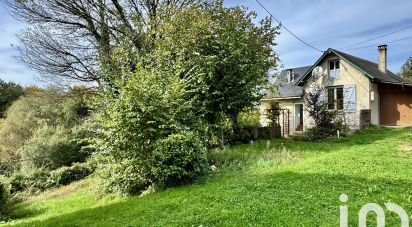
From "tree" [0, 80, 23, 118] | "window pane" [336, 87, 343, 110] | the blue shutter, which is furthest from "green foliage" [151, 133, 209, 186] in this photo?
"tree" [0, 80, 23, 118]

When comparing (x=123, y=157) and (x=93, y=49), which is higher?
(x=93, y=49)

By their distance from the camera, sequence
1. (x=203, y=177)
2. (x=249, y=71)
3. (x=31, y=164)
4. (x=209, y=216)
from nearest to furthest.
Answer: (x=209, y=216) < (x=203, y=177) < (x=249, y=71) < (x=31, y=164)

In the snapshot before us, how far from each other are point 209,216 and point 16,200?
8.94 meters

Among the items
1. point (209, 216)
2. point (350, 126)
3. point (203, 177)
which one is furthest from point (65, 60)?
point (350, 126)

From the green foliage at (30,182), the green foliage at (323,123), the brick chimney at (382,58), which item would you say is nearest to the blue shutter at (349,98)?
the brick chimney at (382,58)

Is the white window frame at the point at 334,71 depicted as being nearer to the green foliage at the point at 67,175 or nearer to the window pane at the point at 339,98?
the window pane at the point at 339,98

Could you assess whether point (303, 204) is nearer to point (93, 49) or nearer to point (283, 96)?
point (93, 49)

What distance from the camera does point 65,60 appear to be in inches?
612

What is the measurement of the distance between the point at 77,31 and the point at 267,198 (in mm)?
13365

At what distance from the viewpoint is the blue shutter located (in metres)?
20.8

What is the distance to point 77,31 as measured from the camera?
1587 centimetres

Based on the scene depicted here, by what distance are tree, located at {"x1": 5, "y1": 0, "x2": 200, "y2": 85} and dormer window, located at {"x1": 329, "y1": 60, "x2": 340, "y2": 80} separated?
1162 centimetres

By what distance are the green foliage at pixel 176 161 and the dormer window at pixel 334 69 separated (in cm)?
1583

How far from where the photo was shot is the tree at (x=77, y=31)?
14906mm
